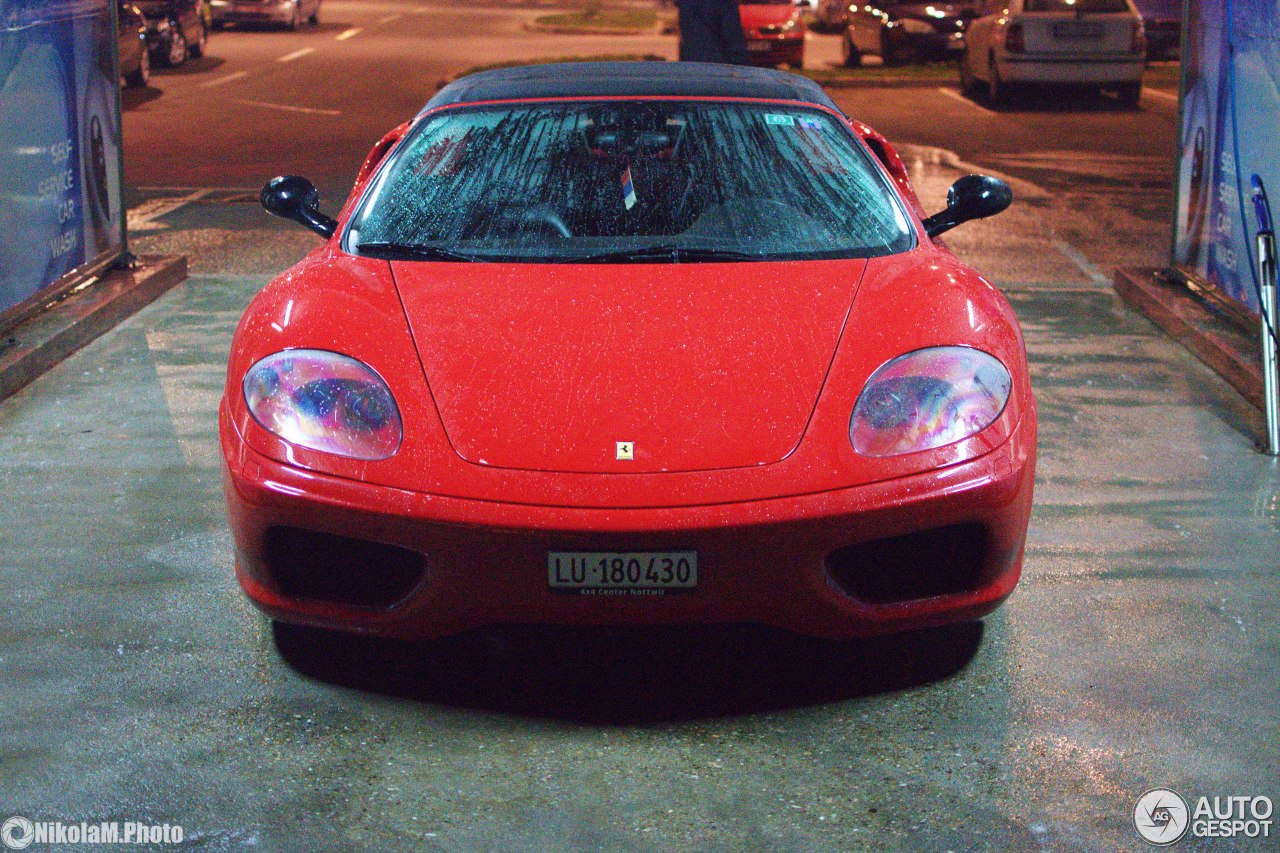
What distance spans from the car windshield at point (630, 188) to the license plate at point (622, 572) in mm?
1064

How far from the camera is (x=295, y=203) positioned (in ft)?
14.7

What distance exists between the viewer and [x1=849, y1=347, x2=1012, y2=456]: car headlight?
10.6ft

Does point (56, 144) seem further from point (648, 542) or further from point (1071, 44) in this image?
point (1071, 44)

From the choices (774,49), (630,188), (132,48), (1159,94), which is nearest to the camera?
(630,188)

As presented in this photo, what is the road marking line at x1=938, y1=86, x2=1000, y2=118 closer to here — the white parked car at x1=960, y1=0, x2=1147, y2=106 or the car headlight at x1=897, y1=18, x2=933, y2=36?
the white parked car at x1=960, y1=0, x2=1147, y2=106

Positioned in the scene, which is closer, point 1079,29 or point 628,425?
point 628,425

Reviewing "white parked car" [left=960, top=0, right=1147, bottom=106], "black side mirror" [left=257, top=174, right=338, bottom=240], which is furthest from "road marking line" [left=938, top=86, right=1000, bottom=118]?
"black side mirror" [left=257, top=174, right=338, bottom=240]

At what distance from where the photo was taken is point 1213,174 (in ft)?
23.0

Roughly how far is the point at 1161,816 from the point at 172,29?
831 inches

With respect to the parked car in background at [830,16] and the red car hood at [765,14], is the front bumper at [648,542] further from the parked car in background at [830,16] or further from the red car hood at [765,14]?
the parked car in background at [830,16]

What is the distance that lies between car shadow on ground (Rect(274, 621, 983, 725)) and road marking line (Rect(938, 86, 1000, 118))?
1347 centimetres

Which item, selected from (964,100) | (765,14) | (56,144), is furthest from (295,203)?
(765,14)

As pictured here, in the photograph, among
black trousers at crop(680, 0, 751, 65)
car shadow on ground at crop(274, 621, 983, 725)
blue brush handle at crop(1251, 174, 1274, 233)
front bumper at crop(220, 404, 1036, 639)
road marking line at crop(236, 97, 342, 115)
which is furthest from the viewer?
road marking line at crop(236, 97, 342, 115)

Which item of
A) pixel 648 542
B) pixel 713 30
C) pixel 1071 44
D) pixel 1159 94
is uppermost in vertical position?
pixel 713 30
